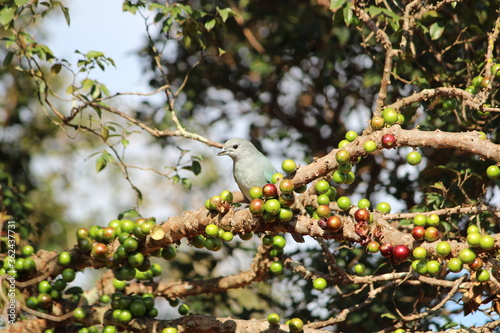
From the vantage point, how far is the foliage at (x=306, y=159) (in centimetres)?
300

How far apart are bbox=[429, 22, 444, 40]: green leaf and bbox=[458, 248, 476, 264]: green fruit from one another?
193 cm

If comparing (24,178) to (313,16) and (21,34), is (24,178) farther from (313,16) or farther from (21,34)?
(313,16)

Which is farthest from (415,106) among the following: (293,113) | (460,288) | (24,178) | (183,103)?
(24,178)

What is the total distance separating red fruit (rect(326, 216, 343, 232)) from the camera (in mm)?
2670

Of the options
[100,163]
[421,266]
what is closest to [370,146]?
[421,266]

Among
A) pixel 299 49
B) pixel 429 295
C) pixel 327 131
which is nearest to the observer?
pixel 429 295

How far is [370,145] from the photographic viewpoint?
2689 mm

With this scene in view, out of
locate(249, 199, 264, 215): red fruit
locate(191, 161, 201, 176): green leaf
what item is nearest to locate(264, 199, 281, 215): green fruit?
locate(249, 199, 264, 215): red fruit

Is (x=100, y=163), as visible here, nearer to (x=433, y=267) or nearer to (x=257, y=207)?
(x=257, y=207)

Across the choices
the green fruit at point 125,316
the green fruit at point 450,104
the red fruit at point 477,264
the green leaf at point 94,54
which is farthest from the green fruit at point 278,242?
the green leaf at point 94,54

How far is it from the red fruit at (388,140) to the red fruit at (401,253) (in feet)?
1.58

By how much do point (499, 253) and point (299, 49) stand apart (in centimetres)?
344

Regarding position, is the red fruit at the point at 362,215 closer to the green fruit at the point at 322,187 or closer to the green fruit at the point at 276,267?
the green fruit at the point at 322,187

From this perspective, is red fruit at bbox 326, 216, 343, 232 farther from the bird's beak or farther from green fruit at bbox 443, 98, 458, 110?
the bird's beak
